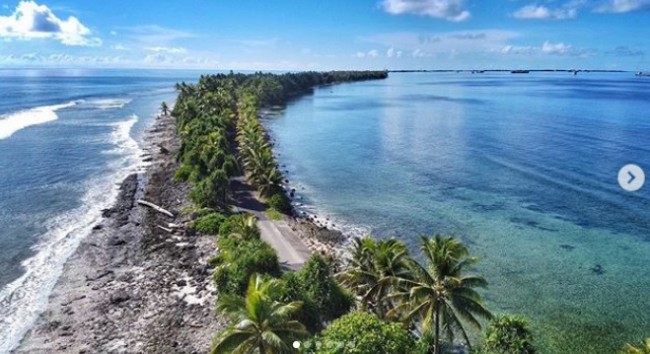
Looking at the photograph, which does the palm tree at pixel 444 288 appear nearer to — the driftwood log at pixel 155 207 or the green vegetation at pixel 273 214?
the green vegetation at pixel 273 214

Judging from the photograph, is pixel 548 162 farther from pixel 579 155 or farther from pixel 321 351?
pixel 321 351

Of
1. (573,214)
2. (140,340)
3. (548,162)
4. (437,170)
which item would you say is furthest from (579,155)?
(140,340)

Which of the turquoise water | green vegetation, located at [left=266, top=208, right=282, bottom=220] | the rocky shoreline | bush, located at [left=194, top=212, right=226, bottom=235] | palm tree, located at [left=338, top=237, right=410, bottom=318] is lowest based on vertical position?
the turquoise water

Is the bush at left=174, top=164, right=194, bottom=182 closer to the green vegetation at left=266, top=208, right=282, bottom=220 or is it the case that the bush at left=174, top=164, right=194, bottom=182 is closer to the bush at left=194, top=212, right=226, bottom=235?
the green vegetation at left=266, top=208, right=282, bottom=220

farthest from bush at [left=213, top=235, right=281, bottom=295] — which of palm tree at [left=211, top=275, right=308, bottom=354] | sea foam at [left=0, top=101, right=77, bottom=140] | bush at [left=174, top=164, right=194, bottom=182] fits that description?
sea foam at [left=0, top=101, right=77, bottom=140]

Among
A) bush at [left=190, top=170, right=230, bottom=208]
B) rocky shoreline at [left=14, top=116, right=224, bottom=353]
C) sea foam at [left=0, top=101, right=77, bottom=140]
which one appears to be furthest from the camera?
sea foam at [left=0, top=101, right=77, bottom=140]

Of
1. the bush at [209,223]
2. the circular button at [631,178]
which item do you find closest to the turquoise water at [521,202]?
the circular button at [631,178]

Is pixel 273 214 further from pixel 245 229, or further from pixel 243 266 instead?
pixel 243 266

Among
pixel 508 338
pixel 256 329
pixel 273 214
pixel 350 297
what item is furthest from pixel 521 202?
pixel 256 329
